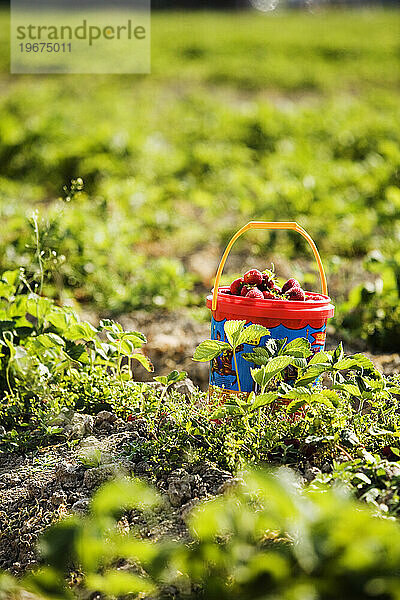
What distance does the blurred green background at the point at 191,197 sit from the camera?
4223 millimetres

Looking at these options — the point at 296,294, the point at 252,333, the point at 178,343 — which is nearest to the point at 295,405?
the point at 252,333

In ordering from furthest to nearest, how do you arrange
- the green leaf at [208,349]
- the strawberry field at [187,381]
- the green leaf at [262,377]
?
the green leaf at [208,349] < the green leaf at [262,377] < the strawberry field at [187,381]

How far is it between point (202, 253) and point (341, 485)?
12.1 ft

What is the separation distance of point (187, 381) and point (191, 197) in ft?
12.1

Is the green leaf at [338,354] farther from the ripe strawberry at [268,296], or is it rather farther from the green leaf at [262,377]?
the ripe strawberry at [268,296]

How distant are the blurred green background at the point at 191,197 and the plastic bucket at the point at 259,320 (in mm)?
803

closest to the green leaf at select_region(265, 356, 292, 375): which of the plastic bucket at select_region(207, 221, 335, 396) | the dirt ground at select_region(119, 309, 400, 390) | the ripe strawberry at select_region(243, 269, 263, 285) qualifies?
the plastic bucket at select_region(207, 221, 335, 396)

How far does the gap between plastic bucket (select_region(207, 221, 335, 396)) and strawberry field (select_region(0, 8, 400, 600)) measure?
0.07 ft

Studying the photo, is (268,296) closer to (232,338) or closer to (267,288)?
(267,288)

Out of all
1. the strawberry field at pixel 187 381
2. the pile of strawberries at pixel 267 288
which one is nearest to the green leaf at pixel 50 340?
the strawberry field at pixel 187 381

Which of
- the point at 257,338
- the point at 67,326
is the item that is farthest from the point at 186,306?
the point at 257,338

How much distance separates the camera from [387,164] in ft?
21.4

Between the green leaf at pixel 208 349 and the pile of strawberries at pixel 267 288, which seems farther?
the pile of strawberries at pixel 267 288

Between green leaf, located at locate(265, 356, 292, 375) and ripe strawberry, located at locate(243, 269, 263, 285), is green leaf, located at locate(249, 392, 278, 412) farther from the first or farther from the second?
ripe strawberry, located at locate(243, 269, 263, 285)
